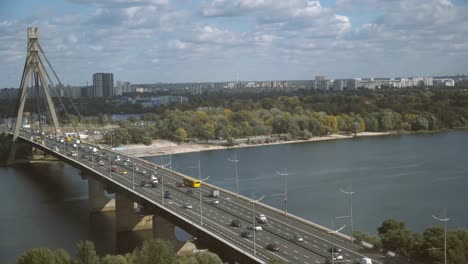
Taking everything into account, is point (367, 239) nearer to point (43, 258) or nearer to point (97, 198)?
point (43, 258)

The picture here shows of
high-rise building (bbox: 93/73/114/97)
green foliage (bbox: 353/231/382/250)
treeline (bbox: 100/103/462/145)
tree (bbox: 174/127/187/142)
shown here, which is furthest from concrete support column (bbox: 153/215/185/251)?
high-rise building (bbox: 93/73/114/97)

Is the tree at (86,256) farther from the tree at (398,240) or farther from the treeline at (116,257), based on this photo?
the tree at (398,240)

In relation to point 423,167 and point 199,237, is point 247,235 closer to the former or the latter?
point 199,237

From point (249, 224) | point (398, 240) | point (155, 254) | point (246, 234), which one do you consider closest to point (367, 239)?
point (398, 240)

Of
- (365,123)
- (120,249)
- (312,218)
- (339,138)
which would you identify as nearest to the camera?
(120,249)

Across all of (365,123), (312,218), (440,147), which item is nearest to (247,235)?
(312,218)

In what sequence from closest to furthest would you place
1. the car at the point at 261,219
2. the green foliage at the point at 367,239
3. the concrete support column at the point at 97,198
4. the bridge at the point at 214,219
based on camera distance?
the bridge at the point at 214,219 < the green foliage at the point at 367,239 < the car at the point at 261,219 < the concrete support column at the point at 97,198

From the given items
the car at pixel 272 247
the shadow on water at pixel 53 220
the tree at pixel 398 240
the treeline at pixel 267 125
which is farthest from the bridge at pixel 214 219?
the treeline at pixel 267 125
